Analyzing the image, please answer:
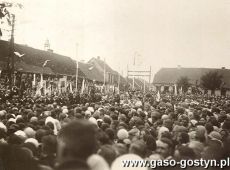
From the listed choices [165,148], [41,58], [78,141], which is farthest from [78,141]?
[41,58]

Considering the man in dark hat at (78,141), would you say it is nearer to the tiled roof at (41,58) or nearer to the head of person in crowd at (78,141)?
the head of person in crowd at (78,141)

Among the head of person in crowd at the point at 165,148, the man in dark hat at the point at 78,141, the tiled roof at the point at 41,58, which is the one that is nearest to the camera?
the man in dark hat at the point at 78,141

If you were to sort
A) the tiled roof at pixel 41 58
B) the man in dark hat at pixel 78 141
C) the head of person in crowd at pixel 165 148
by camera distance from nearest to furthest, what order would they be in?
1. the man in dark hat at pixel 78 141
2. the head of person in crowd at pixel 165 148
3. the tiled roof at pixel 41 58

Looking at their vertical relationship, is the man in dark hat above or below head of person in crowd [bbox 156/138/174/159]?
above

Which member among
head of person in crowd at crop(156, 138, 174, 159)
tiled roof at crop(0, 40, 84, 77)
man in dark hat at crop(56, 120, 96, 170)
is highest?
tiled roof at crop(0, 40, 84, 77)

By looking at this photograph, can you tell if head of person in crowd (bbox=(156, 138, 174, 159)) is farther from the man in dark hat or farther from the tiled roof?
the tiled roof

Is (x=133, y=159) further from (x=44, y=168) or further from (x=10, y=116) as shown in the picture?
(x=10, y=116)

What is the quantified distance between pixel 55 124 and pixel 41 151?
3255mm

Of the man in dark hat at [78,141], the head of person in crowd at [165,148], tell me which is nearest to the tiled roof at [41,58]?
the head of person in crowd at [165,148]

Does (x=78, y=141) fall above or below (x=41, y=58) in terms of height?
below

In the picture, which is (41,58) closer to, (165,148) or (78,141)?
(165,148)

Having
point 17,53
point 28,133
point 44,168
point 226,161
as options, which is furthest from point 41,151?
point 17,53

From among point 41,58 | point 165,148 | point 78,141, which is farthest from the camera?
point 41,58

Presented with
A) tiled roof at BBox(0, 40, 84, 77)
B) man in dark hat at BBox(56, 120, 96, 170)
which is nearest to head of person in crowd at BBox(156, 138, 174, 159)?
man in dark hat at BBox(56, 120, 96, 170)
